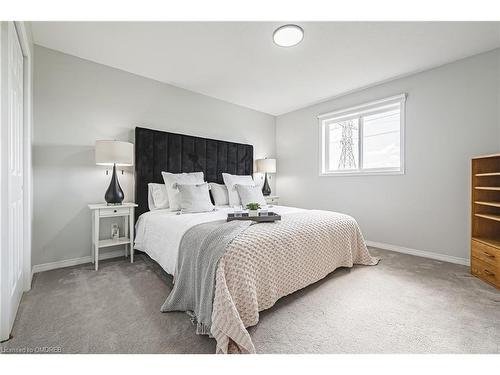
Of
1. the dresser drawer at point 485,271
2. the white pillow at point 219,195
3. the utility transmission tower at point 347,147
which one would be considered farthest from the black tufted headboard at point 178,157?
the dresser drawer at point 485,271

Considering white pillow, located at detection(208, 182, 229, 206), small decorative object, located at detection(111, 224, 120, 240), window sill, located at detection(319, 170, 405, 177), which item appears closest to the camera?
small decorative object, located at detection(111, 224, 120, 240)

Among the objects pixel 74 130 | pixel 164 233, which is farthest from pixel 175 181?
pixel 74 130

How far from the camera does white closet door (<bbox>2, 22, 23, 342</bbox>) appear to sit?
1425 millimetres

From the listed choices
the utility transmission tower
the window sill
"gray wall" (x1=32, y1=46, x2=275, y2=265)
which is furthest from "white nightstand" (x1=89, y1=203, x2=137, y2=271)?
the utility transmission tower

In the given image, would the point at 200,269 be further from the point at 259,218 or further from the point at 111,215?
the point at 111,215

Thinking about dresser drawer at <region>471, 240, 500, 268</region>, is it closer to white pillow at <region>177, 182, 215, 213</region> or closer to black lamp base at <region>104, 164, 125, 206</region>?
white pillow at <region>177, 182, 215, 213</region>

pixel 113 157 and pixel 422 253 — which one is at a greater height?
pixel 113 157

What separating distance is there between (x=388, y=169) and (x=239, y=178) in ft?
7.31

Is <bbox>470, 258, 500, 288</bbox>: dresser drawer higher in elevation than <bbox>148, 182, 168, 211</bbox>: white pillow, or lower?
lower

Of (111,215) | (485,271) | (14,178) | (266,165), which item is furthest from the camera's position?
(266,165)

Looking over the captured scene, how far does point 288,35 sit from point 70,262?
11.2 feet

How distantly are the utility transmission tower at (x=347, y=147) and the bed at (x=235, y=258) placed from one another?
1.60 metres

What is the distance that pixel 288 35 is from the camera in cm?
222
